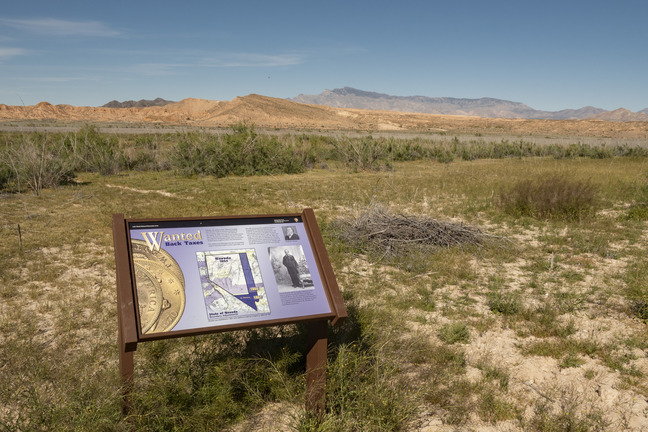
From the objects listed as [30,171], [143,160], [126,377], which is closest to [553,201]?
[126,377]

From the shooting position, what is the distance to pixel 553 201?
968cm

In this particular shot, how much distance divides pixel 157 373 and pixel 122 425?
28.0 inches

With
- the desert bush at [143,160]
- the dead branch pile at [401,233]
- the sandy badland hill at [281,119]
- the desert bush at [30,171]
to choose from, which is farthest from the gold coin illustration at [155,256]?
the sandy badland hill at [281,119]

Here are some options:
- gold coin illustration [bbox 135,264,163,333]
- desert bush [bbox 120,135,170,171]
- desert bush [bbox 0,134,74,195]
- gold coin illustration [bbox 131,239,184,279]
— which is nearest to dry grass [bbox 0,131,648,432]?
gold coin illustration [bbox 135,264,163,333]

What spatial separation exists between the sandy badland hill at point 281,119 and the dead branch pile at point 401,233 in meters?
54.9

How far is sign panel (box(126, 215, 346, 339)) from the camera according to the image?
2.58 metres

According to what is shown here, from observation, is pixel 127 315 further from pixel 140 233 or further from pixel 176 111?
pixel 176 111

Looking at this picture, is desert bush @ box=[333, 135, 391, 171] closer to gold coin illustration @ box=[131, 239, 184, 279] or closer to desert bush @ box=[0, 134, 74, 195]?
desert bush @ box=[0, 134, 74, 195]

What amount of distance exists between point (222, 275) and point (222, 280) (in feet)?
0.12

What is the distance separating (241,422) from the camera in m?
3.10

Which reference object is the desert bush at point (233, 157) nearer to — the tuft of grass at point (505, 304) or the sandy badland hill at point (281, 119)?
the tuft of grass at point (505, 304)

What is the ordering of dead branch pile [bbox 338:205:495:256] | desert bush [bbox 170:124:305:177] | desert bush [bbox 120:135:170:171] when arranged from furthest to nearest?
1. desert bush [bbox 120:135:170:171]
2. desert bush [bbox 170:124:305:177]
3. dead branch pile [bbox 338:205:495:256]

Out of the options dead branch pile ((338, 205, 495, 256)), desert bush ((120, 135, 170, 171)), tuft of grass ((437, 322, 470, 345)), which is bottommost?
tuft of grass ((437, 322, 470, 345))

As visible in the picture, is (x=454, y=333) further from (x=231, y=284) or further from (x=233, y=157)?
(x=233, y=157)
